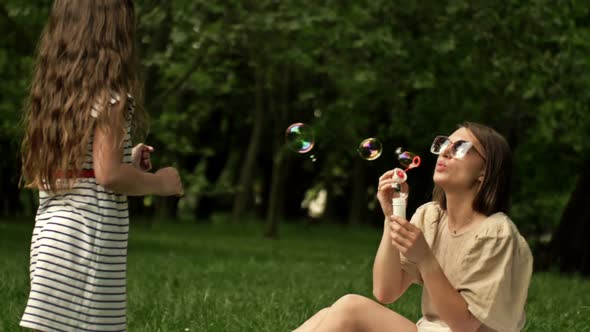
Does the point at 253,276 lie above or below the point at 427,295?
below

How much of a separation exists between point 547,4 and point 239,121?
1810 centimetres

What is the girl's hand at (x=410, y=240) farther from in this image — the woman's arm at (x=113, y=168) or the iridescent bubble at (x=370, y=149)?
the iridescent bubble at (x=370, y=149)

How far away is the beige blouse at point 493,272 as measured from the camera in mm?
3717

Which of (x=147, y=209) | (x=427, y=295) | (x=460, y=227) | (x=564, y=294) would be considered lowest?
(x=147, y=209)

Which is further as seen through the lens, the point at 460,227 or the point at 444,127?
the point at 444,127

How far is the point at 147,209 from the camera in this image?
3431 centimetres

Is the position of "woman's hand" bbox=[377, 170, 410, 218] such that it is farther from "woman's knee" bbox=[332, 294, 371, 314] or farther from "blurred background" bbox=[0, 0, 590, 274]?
"blurred background" bbox=[0, 0, 590, 274]

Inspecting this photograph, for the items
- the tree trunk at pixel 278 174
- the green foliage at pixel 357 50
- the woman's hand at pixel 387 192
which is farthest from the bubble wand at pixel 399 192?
the tree trunk at pixel 278 174

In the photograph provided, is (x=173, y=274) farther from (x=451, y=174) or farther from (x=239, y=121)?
(x=239, y=121)

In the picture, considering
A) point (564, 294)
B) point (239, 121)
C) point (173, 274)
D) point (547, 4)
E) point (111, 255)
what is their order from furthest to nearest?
point (239, 121), point (547, 4), point (173, 274), point (564, 294), point (111, 255)

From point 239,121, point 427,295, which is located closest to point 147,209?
point 239,121

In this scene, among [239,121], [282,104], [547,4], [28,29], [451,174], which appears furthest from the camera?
[239,121]

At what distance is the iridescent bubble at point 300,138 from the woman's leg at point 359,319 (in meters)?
1.88

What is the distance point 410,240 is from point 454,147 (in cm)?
50
